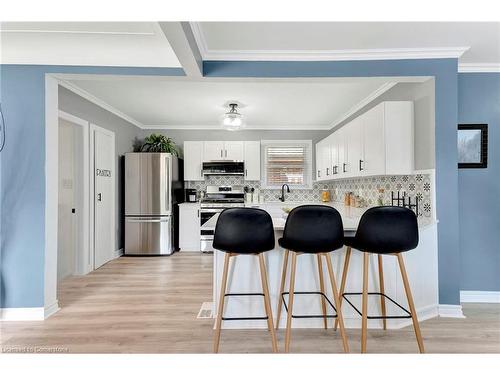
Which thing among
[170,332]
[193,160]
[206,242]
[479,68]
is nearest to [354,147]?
[479,68]

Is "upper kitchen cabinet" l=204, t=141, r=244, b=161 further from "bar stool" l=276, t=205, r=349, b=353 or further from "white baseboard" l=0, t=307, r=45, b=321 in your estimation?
"bar stool" l=276, t=205, r=349, b=353

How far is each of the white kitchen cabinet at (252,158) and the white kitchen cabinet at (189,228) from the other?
4.04 feet

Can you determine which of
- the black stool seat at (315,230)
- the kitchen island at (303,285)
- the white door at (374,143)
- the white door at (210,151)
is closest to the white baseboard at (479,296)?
the kitchen island at (303,285)

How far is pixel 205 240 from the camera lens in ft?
16.4

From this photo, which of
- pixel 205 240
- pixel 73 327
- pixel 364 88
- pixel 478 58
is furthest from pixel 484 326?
pixel 205 240

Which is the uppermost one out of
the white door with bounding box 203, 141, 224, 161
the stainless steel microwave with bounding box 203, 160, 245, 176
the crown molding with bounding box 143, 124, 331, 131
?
the crown molding with bounding box 143, 124, 331, 131

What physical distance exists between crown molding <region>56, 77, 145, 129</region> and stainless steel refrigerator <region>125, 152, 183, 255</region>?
664 millimetres

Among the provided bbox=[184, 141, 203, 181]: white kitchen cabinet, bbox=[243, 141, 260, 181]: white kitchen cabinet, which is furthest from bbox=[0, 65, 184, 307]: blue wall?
bbox=[243, 141, 260, 181]: white kitchen cabinet

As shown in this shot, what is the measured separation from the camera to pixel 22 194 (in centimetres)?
255

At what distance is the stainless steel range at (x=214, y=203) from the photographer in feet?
16.5

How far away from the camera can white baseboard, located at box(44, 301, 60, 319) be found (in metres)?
2.56

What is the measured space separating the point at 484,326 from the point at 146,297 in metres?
3.14

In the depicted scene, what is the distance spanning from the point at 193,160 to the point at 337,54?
11.5 ft

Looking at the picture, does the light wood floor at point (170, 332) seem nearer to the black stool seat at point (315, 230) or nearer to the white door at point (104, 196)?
the black stool seat at point (315, 230)
